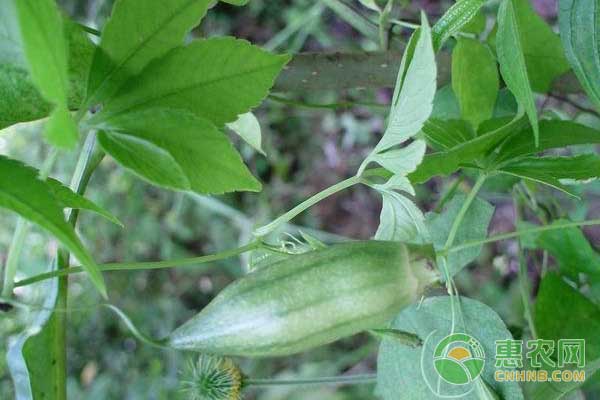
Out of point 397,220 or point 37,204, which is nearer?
point 37,204

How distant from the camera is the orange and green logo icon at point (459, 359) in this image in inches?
18.5

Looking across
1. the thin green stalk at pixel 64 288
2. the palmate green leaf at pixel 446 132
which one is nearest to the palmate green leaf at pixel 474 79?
the palmate green leaf at pixel 446 132

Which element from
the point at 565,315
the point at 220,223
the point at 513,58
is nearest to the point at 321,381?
the point at 565,315

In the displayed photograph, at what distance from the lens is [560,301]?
0.62 meters

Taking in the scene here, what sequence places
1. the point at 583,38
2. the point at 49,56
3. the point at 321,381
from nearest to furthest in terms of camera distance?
the point at 49,56 → the point at 583,38 → the point at 321,381

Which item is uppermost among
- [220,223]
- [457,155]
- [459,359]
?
[220,223]

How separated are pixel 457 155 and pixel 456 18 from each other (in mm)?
77

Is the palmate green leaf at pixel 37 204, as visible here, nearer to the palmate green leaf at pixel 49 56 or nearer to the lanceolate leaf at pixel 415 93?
the palmate green leaf at pixel 49 56

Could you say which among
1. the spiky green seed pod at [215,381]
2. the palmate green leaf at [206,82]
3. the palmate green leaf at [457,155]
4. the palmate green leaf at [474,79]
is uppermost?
the palmate green leaf at [474,79]

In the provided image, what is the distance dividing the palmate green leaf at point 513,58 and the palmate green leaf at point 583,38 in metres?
0.10

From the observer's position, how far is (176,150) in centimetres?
39

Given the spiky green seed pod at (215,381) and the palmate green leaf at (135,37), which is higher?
the palmate green leaf at (135,37)

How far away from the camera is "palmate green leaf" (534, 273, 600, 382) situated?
60 centimetres

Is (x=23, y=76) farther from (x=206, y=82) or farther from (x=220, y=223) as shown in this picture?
(x=220, y=223)
